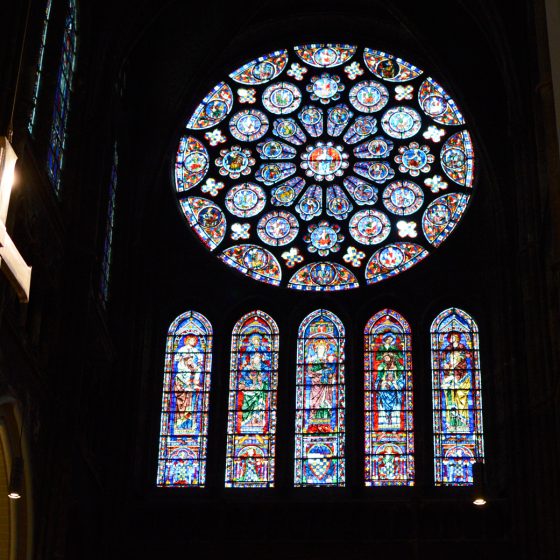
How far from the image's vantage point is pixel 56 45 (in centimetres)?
1958

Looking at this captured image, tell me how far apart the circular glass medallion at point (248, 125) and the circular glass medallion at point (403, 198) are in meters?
2.97

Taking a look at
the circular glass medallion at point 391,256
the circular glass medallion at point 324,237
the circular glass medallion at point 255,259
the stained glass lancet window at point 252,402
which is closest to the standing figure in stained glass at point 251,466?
the stained glass lancet window at point 252,402

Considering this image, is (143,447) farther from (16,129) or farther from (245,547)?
(16,129)

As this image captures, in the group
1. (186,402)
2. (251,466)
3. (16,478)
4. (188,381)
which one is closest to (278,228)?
(188,381)

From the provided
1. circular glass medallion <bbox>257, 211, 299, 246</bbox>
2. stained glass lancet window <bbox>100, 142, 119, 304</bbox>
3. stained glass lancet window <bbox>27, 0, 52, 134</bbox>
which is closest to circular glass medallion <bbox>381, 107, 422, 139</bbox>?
circular glass medallion <bbox>257, 211, 299, 246</bbox>

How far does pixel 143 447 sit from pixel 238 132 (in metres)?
7.02

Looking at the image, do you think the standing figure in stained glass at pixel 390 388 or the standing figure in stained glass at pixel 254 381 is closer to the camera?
the standing figure in stained glass at pixel 390 388

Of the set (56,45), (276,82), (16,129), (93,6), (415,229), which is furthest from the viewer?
(276,82)

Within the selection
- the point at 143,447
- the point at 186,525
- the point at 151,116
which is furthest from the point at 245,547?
the point at 151,116

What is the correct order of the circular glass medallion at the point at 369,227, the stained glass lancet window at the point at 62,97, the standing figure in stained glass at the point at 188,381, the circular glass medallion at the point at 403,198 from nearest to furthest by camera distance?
the stained glass lancet window at the point at 62,97
the standing figure in stained glass at the point at 188,381
the circular glass medallion at the point at 369,227
the circular glass medallion at the point at 403,198

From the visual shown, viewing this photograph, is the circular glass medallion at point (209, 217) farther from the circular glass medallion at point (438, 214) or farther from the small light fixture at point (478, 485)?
the small light fixture at point (478, 485)

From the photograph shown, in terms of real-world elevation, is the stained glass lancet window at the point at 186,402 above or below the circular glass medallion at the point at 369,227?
below

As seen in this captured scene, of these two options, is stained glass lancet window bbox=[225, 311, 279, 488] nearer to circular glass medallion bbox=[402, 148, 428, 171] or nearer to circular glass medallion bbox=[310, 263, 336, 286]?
circular glass medallion bbox=[310, 263, 336, 286]

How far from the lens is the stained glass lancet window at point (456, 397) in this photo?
931 inches
